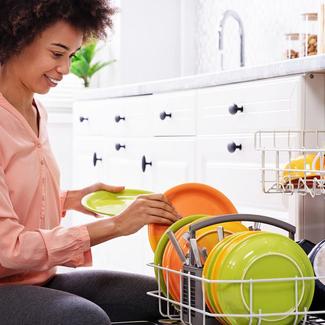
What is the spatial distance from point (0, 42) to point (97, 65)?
2.42 m

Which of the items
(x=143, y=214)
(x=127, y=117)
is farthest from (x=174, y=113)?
(x=143, y=214)

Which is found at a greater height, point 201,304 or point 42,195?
point 42,195

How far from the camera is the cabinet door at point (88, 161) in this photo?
337 cm

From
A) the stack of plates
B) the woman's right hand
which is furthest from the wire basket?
the woman's right hand

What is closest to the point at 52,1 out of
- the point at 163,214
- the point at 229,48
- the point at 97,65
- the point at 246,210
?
the point at 163,214

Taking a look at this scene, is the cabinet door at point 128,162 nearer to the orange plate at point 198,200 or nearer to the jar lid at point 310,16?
the jar lid at point 310,16

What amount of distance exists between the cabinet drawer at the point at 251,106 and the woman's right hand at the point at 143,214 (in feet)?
2.08

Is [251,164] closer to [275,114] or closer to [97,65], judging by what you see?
[275,114]

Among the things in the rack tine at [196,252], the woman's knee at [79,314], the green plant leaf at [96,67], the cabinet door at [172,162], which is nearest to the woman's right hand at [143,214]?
the woman's knee at [79,314]

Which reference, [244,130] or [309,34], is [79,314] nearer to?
[244,130]

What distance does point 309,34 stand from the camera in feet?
9.36

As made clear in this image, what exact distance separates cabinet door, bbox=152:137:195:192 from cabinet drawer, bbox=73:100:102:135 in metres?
0.54

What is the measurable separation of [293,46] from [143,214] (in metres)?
1.66

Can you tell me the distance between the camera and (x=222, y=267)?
4.01ft
